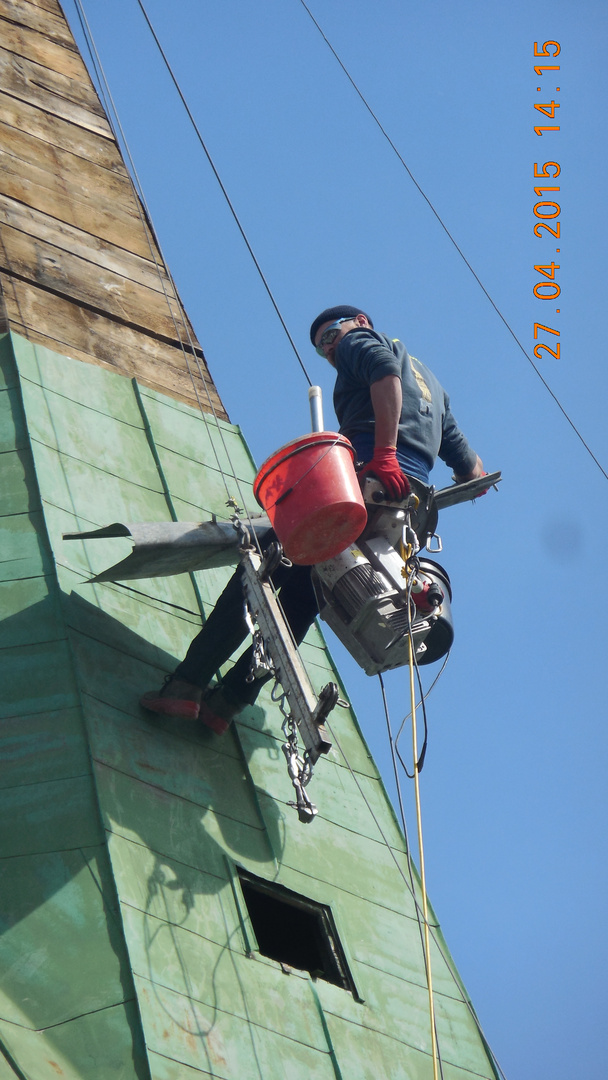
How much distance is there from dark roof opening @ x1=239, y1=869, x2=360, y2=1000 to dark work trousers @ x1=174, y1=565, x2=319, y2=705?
0.95 metres

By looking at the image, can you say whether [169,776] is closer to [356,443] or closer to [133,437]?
[356,443]

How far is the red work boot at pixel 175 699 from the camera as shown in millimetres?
7254

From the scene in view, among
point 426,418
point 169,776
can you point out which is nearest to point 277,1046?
point 169,776

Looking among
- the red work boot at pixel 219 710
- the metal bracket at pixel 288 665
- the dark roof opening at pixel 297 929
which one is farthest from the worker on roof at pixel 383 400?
the dark roof opening at pixel 297 929

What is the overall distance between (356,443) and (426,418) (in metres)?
0.42

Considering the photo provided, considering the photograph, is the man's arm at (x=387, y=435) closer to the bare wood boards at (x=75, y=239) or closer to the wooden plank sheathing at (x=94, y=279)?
the bare wood boards at (x=75, y=239)

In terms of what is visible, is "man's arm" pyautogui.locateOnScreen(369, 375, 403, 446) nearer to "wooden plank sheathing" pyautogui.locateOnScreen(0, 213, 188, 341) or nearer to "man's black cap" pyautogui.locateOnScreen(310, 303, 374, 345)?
"man's black cap" pyautogui.locateOnScreen(310, 303, 374, 345)

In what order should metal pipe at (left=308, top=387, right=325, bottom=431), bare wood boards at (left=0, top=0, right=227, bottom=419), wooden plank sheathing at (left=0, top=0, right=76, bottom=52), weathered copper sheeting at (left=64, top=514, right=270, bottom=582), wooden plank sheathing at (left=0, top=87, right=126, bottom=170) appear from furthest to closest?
wooden plank sheathing at (left=0, top=0, right=76, bottom=52) → wooden plank sheathing at (left=0, top=87, right=126, bottom=170) → bare wood boards at (left=0, top=0, right=227, bottom=419) → weathered copper sheeting at (left=64, top=514, right=270, bottom=582) → metal pipe at (left=308, top=387, right=325, bottom=431)

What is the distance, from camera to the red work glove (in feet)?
22.7

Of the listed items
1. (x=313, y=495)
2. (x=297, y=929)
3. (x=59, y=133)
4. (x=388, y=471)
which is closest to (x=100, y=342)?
(x=59, y=133)

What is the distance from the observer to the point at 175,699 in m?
7.27

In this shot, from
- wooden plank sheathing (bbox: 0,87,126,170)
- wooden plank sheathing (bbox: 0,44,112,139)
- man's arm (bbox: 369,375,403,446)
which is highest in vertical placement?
man's arm (bbox: 369,375,403,446)

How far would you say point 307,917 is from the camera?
717 cm

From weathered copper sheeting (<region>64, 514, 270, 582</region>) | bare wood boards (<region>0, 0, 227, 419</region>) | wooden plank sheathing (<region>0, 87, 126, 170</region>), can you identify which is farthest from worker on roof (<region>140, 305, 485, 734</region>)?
wooden plank sheathing (<region>0, 87, 126, 170</region>)
